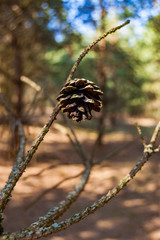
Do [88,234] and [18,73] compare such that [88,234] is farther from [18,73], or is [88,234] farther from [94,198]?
[18,73]

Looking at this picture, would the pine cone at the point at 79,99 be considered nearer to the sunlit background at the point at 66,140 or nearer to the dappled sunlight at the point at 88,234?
the sunlit background at the point at 66,140

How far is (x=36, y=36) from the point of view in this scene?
6.55 meters

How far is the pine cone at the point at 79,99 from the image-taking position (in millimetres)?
989

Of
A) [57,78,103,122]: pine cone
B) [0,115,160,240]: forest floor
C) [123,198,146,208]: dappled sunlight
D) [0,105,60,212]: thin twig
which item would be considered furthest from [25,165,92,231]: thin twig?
[123,198,146,208]: dappled sunlight

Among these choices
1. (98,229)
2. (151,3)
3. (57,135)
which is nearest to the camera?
(98,229)

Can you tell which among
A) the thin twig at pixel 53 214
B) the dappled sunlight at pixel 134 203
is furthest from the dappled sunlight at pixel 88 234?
the thin twig at pixel 53 214

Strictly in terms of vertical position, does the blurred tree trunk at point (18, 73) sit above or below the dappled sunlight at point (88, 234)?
above

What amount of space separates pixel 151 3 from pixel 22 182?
142 inches

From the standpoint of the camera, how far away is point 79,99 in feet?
3.34

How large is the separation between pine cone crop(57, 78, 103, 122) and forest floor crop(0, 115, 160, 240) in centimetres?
239

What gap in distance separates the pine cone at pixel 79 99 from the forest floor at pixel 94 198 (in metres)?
2.39

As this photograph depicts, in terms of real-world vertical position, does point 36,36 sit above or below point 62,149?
above

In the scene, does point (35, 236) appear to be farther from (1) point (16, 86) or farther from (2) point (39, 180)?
(1) point (16, 86)

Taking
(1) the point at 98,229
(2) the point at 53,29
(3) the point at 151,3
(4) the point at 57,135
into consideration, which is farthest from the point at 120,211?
(2) the point at 53,29
